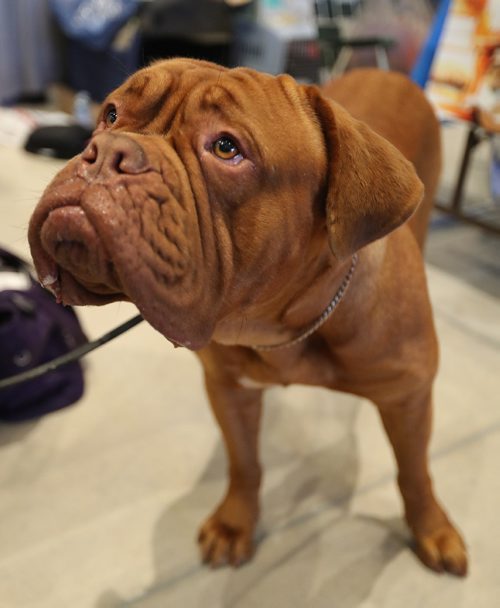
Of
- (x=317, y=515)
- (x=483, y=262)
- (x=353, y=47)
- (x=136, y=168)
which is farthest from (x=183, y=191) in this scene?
(x=353, y=47)

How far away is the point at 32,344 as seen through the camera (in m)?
1.67

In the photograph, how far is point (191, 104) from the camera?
2.63ft

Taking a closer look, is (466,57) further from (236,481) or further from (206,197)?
(206,197)

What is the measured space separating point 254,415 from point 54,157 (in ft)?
8.20

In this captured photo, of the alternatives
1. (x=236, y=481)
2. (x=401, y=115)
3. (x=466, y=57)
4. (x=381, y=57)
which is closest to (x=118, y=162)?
(x=236, y=481)

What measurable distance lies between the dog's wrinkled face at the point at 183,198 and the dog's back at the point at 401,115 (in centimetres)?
70

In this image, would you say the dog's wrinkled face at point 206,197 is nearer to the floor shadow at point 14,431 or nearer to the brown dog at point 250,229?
the brown dog at point 250,229

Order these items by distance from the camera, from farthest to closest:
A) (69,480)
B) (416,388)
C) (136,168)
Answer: (69,480) < (416,388) < (136,168)

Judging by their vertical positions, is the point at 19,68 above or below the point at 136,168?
below

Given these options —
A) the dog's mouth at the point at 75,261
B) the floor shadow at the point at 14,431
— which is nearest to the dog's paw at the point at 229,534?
the floor shadow at the point at 14,431

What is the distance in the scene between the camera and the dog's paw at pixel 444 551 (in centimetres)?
127

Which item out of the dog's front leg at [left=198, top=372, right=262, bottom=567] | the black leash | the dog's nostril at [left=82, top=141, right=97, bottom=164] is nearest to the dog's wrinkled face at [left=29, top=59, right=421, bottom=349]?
the dog's nostril at [left=82, top=141, right=97, bottom=164]

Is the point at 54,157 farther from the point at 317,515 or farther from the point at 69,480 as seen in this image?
the point at 317,515

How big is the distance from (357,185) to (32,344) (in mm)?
1110
